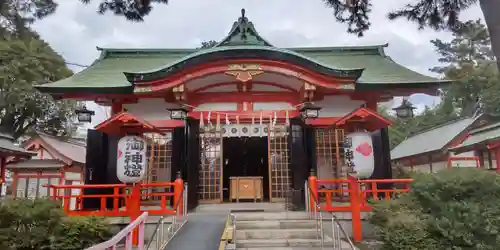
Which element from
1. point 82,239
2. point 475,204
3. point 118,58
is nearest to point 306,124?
point 475,204

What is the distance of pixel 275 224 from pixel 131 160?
3.65 m

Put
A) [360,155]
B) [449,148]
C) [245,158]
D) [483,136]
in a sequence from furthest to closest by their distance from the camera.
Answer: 1. [449,148]
2. [245,158]
3. [483,136]
4. [360,155]

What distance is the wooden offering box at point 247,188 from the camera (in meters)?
12.6

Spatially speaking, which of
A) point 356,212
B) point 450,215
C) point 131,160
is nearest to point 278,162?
point 356,212

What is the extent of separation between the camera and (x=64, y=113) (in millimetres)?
31156

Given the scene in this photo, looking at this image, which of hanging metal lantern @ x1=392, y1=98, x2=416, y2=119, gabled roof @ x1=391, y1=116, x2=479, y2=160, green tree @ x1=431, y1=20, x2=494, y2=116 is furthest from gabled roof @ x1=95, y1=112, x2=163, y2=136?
green tree @ x1=431, y1=20, x2=494, y2=116

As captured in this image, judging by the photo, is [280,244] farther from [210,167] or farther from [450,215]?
[210,167]

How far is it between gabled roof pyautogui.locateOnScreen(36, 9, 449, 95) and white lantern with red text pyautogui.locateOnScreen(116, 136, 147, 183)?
8.13ft

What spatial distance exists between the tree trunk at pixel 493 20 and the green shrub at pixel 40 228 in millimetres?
7747

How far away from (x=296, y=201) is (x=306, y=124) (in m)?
2.32

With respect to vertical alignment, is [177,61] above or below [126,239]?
above

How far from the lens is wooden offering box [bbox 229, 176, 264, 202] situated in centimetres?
1256

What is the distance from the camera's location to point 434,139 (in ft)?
84.5

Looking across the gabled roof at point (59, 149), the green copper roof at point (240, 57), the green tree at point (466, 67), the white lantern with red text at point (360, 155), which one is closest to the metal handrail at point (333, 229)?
the white lantern with red text at point (360, 155)
